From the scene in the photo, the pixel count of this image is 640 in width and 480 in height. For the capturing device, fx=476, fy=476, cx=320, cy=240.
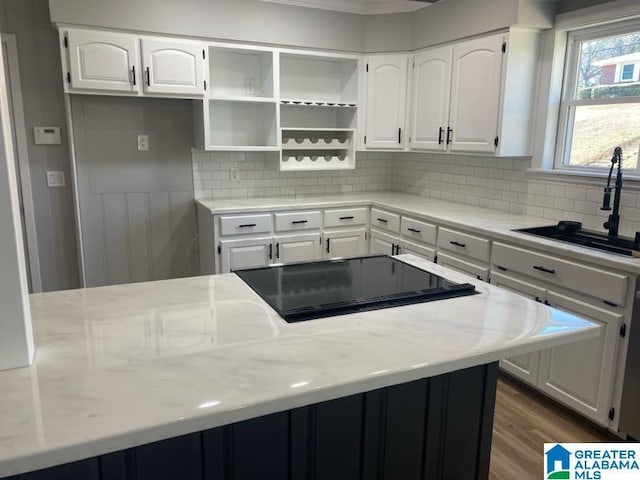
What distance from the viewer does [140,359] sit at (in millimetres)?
1184

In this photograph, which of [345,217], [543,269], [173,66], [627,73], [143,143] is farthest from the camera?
[345,217]

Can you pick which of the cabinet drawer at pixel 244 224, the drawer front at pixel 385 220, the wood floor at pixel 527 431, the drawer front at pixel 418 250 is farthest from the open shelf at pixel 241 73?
the wood floor at pixel 527 431

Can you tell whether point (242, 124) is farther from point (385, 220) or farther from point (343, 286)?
point (343, 286)

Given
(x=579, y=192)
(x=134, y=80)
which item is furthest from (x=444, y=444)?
(x=134, y=80)

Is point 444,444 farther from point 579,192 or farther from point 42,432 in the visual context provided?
point 579,192

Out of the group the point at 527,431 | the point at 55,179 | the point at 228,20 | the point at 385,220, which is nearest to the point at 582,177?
the point at 385,220

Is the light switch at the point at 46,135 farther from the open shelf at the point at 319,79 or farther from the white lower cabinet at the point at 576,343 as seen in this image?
the white lower cabinet at the point at 576,343

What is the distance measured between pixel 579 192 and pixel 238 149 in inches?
94.2

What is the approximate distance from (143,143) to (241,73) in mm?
970

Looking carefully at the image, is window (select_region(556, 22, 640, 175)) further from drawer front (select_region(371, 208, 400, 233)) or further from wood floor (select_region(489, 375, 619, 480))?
wood floor (select_region(489, 375, 619, 480))

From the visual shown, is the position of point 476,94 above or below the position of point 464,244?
above

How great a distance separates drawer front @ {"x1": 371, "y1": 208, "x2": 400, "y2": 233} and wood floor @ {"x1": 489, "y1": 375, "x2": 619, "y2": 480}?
1.44 m

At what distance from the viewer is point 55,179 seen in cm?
355

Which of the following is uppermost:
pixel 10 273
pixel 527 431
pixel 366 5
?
pixel 366 5
